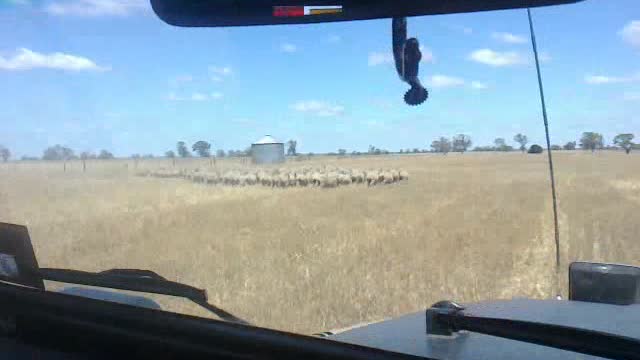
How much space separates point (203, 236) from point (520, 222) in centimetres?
160

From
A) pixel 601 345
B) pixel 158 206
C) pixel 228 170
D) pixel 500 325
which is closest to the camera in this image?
pixel 601 345

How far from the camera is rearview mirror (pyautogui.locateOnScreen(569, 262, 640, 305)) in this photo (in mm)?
2477

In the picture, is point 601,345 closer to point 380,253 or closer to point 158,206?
point 380,253

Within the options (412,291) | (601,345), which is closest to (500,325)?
(601,345)

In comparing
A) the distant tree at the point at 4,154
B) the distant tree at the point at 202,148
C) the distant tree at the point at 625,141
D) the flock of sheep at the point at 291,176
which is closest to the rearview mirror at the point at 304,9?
the distant tree at the point at 625,141

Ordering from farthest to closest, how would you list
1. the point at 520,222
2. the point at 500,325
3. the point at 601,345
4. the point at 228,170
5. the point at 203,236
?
the point at 203,236 < the point at 228,170 < the point at 520,222 < the point at 500,325 < the point at 601,345

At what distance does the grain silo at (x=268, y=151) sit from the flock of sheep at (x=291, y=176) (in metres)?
0.16

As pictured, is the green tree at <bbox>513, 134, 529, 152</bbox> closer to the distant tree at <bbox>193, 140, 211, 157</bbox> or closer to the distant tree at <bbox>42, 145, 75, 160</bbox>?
the distant tree at <bbox>193, 140, 211, 157</bbox>

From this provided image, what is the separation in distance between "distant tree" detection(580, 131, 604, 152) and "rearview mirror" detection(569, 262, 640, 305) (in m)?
0.41

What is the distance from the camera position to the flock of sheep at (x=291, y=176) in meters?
3.22

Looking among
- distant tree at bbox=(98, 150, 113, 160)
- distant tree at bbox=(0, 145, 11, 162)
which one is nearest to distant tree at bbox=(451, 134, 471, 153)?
distant tree at bbox=(98, 150, 113, 160)

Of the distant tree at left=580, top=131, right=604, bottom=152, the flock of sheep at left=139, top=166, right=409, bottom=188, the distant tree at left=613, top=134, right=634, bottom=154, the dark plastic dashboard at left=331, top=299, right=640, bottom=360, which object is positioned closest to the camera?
the dark plastic dashboard at left=331, top=299, right=640, bottom=360

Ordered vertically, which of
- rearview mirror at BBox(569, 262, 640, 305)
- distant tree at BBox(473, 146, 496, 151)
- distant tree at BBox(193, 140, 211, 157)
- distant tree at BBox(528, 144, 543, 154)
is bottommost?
rearview mirror at BBox(569, 262, 640, 305)

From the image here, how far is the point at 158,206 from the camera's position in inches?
154
